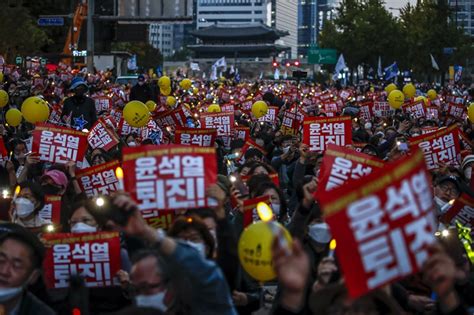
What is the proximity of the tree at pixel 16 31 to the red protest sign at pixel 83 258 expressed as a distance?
3027cm

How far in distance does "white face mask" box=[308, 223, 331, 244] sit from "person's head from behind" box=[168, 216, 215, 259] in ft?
4.31

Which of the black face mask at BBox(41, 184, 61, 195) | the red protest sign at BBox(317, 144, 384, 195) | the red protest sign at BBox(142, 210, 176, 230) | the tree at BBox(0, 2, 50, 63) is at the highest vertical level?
the tree at BBox(0, 2, 50, 63)

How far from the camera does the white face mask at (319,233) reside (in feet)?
23.6

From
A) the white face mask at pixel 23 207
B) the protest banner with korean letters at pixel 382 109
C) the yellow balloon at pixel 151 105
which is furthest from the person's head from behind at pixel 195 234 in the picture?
the protest banner with korean letters at pixel 382 109

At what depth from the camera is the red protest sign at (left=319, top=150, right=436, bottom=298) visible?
438 cm

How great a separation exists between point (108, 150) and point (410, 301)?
274 inches

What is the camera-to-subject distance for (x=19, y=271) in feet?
18.4

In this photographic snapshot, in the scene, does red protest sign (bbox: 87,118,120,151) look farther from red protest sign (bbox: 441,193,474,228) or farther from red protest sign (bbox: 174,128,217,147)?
red protest sign (bbox: 441,193,474,228)

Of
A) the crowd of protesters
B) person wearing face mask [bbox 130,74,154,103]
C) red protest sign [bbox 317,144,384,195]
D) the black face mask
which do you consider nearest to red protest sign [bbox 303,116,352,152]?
the crowd of protesters

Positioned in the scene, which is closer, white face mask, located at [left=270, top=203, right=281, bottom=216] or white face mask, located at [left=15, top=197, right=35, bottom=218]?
white face mask, located at [left=15, top=197, right=35, bottom=218]

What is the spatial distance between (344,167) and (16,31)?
3106 cm

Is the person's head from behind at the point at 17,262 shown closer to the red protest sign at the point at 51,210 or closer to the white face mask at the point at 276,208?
the red protest sign at the point at 51,210

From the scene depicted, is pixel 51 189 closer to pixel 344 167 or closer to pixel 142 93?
pixel 344 167

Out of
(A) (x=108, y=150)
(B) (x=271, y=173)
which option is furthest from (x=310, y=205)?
(A) (x=108, y=150)
